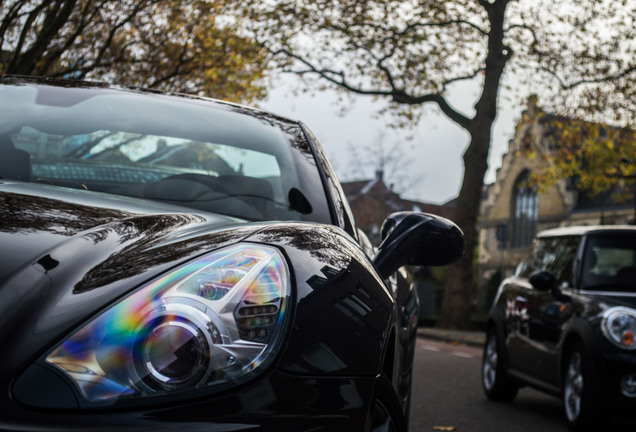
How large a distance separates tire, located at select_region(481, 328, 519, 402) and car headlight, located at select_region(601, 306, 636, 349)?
206 cm

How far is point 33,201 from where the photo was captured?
223cm

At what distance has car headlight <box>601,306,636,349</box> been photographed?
687 centimetres

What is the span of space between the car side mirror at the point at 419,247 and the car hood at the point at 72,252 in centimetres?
53

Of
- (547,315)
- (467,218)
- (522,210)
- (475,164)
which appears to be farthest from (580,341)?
(522,210)

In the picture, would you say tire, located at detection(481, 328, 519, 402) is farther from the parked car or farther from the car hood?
the car hood

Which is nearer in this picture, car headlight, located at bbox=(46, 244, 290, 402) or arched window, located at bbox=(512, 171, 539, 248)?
car headlight, located at bbox=(46, 244, 290, 402)

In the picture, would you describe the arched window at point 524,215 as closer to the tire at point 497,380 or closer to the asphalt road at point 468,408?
the asphalt road at point 468,408

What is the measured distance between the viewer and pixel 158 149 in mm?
3531

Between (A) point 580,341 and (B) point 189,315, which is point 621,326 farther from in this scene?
(B) point 189,315

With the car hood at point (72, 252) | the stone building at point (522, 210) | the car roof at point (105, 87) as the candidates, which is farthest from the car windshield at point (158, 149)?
the stone building at point (522, 210)

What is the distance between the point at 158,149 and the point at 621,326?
14.6ft

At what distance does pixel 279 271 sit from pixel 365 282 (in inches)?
11.0

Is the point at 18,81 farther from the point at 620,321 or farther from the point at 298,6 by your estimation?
the point at 298,6

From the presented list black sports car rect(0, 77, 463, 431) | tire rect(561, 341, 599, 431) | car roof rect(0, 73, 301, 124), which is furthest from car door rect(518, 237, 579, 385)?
black sports car rect(0, 77, 463, 431)
